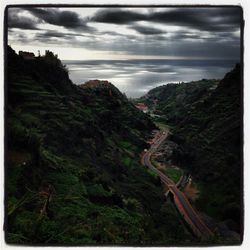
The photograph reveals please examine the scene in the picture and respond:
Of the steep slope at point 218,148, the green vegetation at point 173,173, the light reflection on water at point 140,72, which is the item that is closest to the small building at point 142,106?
the light reflection on water at point 140,72

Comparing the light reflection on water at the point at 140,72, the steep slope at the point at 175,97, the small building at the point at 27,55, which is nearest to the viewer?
the small building at the point at 27,55

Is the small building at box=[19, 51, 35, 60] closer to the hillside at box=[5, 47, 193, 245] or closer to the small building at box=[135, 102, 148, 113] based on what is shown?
the hillside at box=[5, 47, 193, 245]

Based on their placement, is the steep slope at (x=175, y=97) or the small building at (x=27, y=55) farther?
the steep slope at (x=175, y=97)

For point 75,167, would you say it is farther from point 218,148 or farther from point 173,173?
point 218,148

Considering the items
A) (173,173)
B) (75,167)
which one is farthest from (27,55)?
(173,173)

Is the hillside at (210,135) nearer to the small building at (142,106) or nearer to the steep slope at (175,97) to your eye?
the steep slope at (175,97)

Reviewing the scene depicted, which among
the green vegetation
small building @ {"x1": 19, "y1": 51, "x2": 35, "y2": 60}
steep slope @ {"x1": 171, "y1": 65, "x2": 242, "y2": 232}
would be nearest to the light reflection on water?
steep slope @ {"x1": 171, "y1": 65, "x2": 242, "y2": 232}
